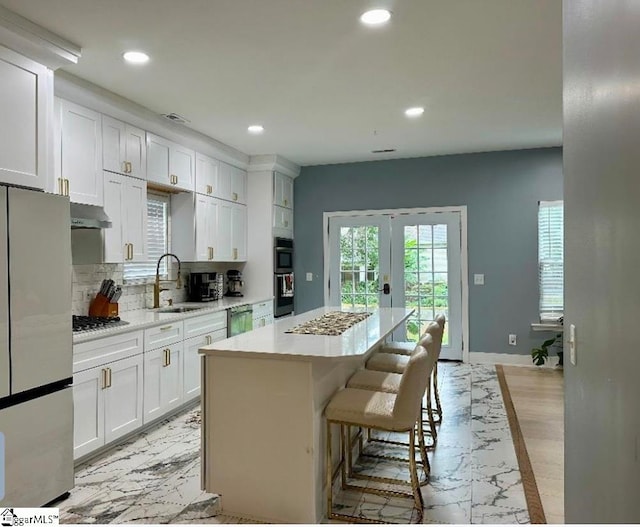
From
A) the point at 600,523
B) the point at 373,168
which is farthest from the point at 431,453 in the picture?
the point at 373,168

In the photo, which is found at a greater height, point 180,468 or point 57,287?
point 57,287

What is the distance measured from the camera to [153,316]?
3.99m

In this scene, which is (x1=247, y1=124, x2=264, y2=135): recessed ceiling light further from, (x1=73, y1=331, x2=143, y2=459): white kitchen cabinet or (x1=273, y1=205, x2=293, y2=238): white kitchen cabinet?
(x1=73, y1=331, x2=143, y2=459): white kitchen cabinet

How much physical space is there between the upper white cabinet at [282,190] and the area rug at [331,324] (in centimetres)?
246

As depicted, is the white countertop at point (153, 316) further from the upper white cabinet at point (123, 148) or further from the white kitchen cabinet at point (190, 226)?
the upper white cabinet at point (123, 148)

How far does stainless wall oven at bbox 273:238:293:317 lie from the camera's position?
5.92m

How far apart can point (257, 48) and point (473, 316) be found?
424 centimetres

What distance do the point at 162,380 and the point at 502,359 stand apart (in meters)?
3.97

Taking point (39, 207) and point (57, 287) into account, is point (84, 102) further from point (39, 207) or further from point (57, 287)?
point (57, 287)

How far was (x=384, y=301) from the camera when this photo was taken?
6.21 m

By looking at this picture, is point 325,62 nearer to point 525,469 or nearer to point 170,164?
point 170,164

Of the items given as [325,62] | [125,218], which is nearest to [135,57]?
[325,62]

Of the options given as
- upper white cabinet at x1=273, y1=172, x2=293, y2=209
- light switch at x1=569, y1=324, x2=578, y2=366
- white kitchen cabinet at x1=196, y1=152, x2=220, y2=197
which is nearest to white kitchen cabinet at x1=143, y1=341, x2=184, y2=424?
white kitchen cabinet at x1=196, y1=152, x2=220, y2=197

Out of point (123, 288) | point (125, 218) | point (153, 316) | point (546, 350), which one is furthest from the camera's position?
point (546, 350)
